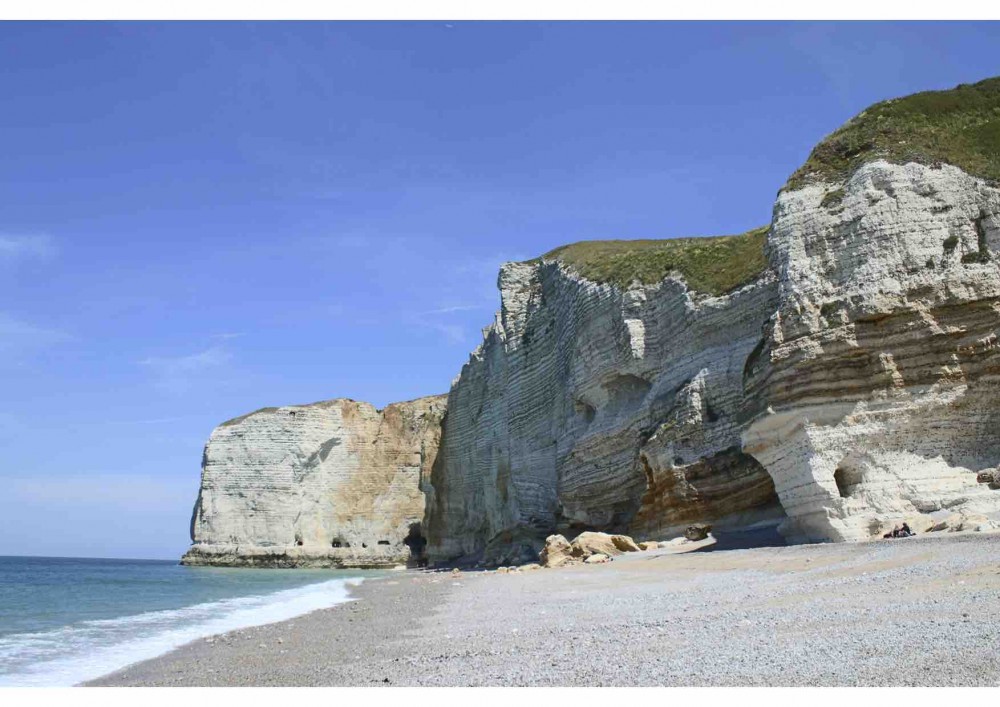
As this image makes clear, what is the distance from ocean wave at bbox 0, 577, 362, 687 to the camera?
28.3 feet

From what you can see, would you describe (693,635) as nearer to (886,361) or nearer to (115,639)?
(115,639)

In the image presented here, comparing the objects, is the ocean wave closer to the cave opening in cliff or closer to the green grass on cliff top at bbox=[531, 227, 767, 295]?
the cave opening in cliff

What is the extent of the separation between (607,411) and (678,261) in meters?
5.64

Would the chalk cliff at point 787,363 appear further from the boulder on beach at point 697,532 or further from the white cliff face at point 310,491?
the white cliff face at point 310,491

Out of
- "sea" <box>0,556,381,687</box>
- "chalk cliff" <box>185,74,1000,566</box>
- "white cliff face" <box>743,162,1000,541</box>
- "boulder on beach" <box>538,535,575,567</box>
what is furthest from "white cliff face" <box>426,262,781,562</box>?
"sea" <box>0,556,381,687</box>

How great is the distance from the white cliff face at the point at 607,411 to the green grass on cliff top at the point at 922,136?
4.08 m

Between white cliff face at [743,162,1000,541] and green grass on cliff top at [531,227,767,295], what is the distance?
241 inches

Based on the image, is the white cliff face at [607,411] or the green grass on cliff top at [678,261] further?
the green grass on cliff top at [678,261]

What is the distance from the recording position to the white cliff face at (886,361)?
14922 millimetres

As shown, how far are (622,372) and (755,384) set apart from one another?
10587 millimetres

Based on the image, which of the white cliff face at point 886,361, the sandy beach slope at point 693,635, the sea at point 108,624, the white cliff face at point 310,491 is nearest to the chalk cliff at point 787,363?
the white cliff face at point 886,361

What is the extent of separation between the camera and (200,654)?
921 centimetres

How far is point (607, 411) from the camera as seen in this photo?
28.7m
